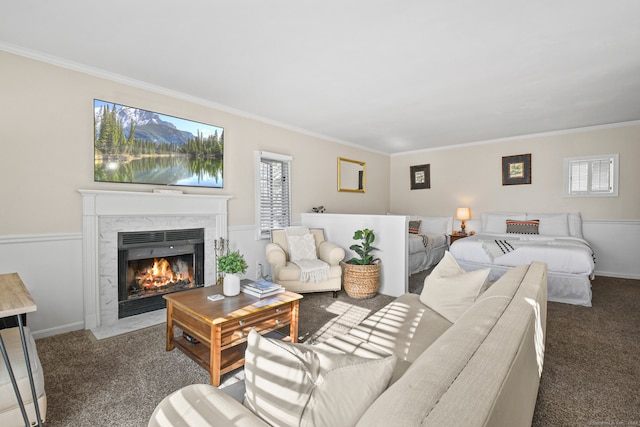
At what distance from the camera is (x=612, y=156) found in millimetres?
4867

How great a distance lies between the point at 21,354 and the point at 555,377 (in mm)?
3284

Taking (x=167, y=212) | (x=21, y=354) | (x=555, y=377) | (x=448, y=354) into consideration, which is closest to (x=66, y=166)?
(x=167, y=212)

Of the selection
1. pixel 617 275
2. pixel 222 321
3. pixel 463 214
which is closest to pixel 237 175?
pixel 222 321

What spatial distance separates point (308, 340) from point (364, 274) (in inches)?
54.4

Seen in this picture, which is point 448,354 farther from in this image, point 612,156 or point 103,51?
point 612,156

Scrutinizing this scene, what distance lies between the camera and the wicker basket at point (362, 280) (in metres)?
3.81

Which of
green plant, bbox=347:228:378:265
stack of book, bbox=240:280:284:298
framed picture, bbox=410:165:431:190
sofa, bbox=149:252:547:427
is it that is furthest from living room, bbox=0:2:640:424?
sofa, bbox=149:252:547:427

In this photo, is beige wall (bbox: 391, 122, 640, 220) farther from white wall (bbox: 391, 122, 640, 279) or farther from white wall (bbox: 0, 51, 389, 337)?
white wall (bbox: 0, 51, 389, 337)

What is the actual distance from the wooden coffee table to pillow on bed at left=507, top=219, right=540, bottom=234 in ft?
14.8

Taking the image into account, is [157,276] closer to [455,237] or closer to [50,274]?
[50,274]

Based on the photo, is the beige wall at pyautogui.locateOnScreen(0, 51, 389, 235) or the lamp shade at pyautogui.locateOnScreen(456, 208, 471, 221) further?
the lamp shade at pyautogui.locateOnScreen(456, 208, 471, 221)

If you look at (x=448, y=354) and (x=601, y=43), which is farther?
(x=601, y=43)

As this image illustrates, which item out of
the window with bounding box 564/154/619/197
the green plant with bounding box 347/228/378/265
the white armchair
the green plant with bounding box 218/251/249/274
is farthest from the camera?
the window with bounding box 564/154/619/197

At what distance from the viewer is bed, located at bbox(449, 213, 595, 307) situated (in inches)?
142
